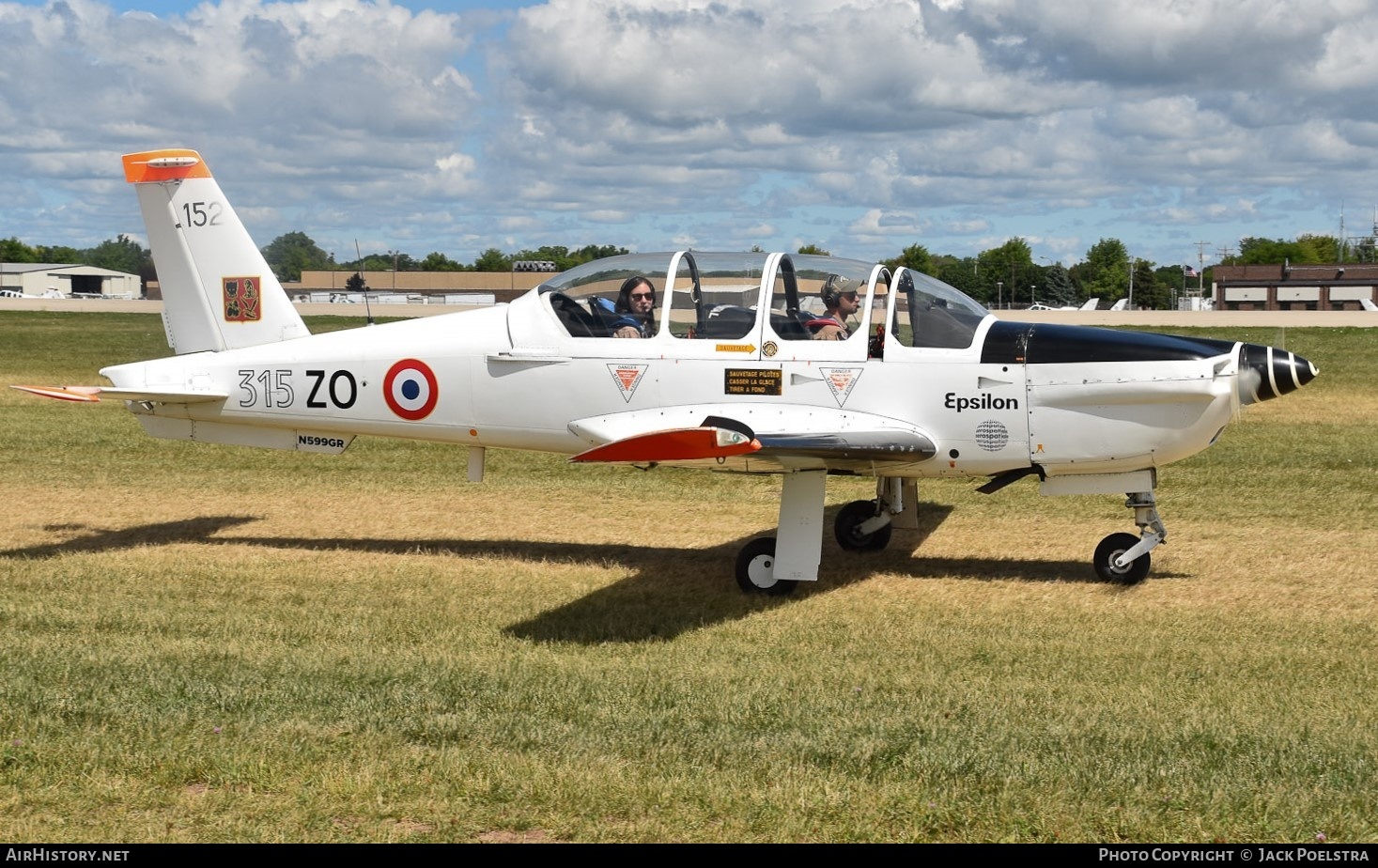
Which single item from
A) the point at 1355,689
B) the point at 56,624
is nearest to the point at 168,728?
the point at 56,624

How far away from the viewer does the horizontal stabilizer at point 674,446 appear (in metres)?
8.61

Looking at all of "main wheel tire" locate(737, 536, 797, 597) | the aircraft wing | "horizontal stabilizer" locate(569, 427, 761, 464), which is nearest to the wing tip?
the aircraft wing

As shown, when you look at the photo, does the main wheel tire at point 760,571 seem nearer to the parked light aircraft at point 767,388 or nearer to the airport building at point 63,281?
the parked light aircraft at point 767,388

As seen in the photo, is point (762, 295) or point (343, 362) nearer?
point (762, 295)

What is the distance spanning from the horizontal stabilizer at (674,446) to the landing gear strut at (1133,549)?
293 centimetres

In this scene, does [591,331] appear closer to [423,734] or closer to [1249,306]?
[423,734]

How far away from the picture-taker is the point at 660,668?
7.74m

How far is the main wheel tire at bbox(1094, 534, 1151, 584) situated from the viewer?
9875 mm

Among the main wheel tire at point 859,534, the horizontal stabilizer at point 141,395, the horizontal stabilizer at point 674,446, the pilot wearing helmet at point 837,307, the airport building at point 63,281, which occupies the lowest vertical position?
the main wheel tire at point 859,534

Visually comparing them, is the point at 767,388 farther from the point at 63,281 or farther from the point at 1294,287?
the point at 63,281

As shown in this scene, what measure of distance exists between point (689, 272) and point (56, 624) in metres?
4.90

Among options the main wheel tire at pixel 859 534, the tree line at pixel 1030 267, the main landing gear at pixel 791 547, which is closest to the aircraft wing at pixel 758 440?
the main landing gear at pixel 791 547

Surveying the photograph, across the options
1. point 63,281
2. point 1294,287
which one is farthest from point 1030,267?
point 63,281

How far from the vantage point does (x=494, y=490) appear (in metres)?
14.5
